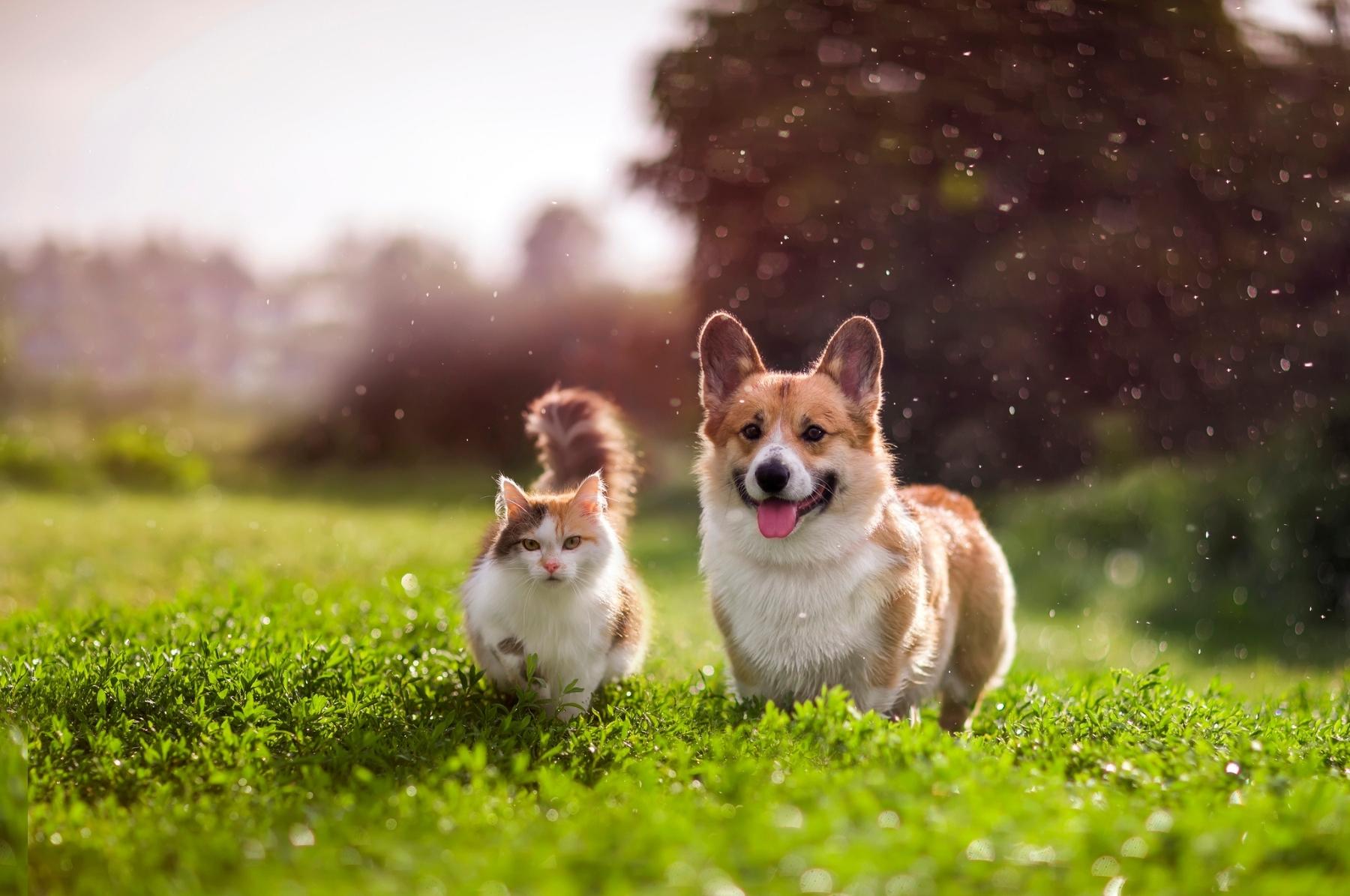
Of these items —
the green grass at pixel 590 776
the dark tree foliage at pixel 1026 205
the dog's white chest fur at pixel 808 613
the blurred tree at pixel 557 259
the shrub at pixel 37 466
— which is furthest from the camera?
A: the shrub at pixel 37 466

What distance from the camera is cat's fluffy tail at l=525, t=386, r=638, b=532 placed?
511cm

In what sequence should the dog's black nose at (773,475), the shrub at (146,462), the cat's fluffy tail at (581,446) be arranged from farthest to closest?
1. the shrub at (146,462)
2. the cat's fluffy tail at (581,446)
3. the dog's black nose at (773,475)

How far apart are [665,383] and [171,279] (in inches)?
255

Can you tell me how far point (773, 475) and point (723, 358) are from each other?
83 centimetres

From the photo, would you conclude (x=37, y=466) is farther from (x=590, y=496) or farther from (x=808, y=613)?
(x=808, y=613)

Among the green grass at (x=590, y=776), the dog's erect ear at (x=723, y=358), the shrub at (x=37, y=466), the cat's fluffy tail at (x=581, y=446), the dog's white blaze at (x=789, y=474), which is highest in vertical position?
the dog's erect ear at (x=723, y=358)

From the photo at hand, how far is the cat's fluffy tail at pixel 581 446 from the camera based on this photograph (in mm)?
5105

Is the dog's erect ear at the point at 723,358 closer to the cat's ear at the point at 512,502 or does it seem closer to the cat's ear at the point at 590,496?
the cat's ear at the point at 590,496

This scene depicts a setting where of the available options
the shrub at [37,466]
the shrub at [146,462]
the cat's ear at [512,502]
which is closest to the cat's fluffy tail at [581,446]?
the cat's ear at [512,502]

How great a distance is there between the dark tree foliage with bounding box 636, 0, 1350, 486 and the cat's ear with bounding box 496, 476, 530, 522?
2.17 m

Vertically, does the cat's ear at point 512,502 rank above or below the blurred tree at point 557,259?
above

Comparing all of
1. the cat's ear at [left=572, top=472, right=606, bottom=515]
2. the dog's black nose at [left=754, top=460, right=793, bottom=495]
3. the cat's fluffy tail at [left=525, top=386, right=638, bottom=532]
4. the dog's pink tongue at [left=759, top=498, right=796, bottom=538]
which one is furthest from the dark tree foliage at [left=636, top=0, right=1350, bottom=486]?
the dog's black nose at [left=754, top=460, right=793, bottom=495]

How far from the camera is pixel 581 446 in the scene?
5160 mm

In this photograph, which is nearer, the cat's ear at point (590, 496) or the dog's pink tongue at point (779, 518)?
the dog's pink tongue at point (779, 518)
